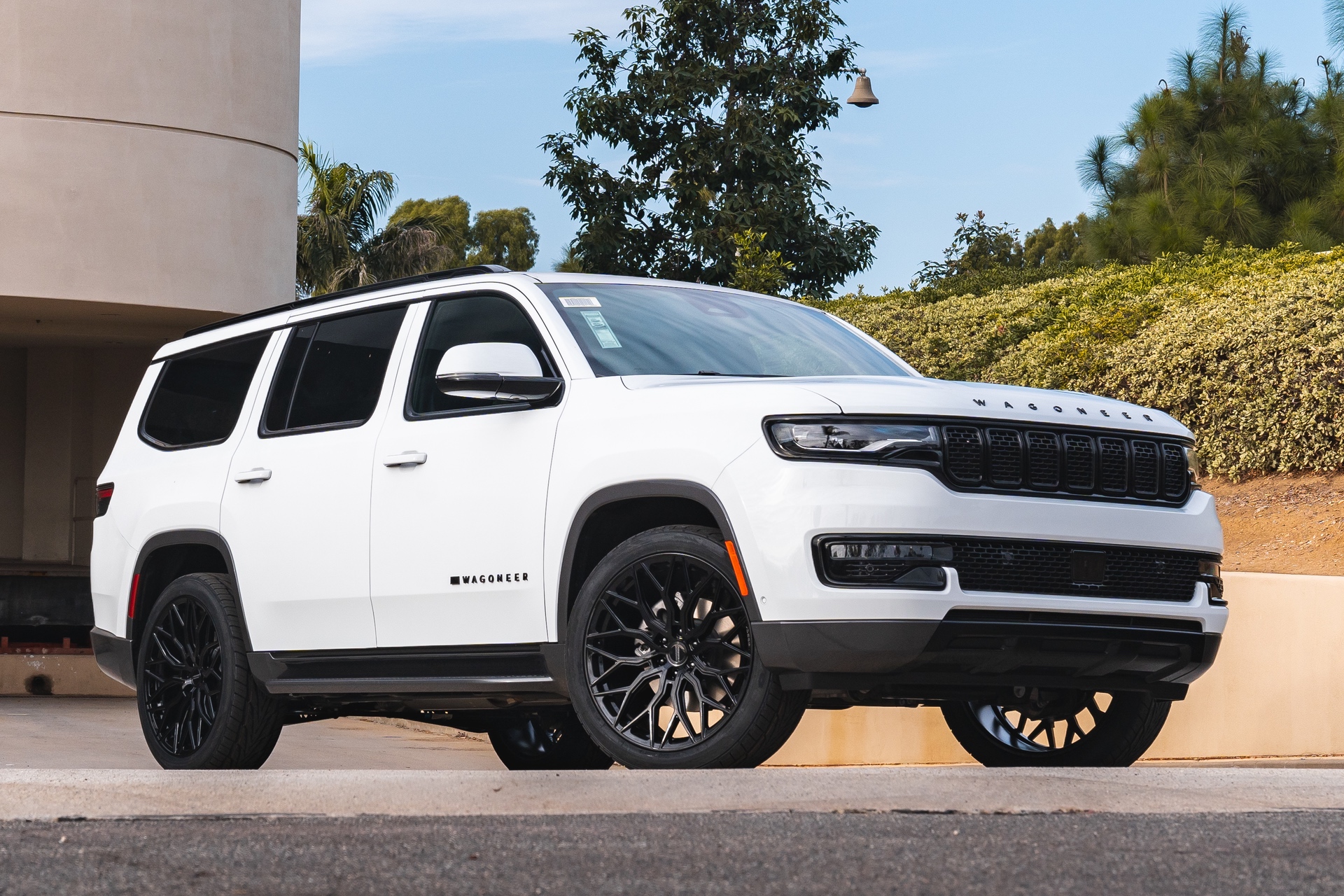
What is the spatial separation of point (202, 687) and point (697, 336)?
2633 mm

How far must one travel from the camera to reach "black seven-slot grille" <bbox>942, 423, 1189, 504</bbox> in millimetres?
5125

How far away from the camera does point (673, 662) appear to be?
5250 millimetres

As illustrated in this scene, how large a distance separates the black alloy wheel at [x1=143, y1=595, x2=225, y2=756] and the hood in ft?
9.88

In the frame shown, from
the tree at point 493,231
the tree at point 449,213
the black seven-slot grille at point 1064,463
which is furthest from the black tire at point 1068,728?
the tree at point 493,231

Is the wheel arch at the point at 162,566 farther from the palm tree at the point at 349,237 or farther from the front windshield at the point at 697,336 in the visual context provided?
the palm tree at the point at 349,237

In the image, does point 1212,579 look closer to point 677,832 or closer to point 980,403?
point 980,403

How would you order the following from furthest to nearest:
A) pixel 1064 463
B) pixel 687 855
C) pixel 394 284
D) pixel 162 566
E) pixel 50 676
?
1. pixel 50 676
2. pixel 162 566
3. pixel 394 284
4. pixel 1064 463
5. pixel 687 855

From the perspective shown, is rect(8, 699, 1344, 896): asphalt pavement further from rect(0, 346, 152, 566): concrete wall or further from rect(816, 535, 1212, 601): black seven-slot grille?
rect(0, 346, 152, 566): concrete wall

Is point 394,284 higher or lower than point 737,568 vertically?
higher

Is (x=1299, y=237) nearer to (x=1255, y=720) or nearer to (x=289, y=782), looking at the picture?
(x=1255, y=720)

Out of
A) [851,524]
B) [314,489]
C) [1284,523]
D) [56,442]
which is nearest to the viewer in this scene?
[851,524]

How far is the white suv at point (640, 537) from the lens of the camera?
16.4ft

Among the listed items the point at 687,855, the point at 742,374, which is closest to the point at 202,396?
the point at 742,374

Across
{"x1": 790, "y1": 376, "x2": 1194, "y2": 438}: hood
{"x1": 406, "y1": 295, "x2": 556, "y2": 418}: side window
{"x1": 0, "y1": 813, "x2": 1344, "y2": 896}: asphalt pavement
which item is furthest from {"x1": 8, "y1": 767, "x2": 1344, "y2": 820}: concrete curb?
{"x1": 406, "y1": 295, "x2": 556, "y2": 418}: side window
